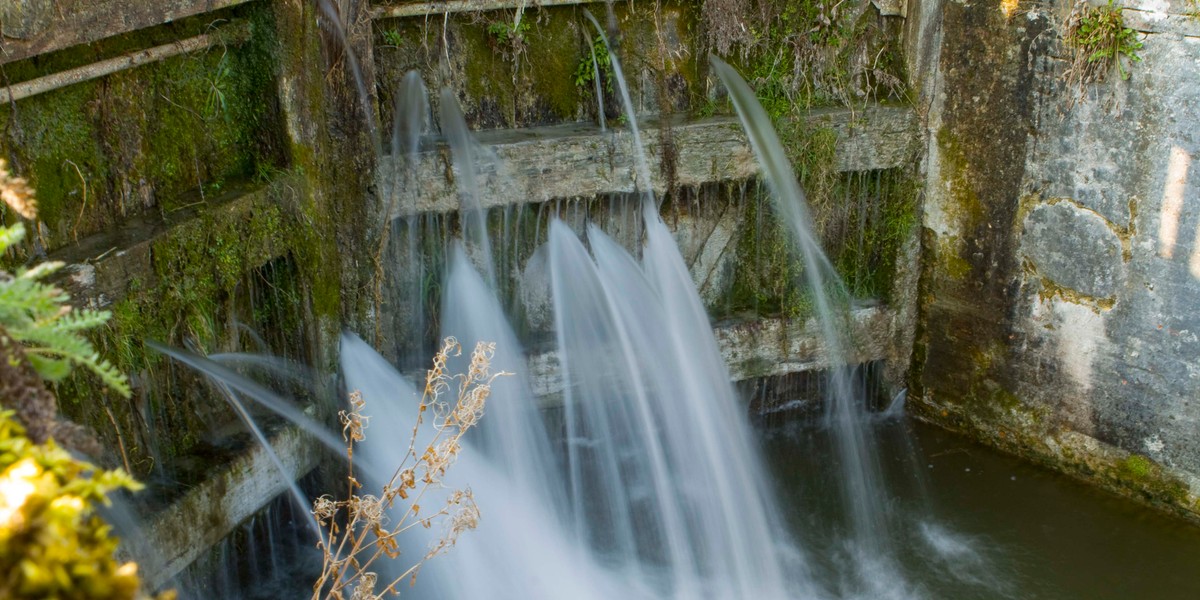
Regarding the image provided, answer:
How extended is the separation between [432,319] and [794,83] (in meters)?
2.58

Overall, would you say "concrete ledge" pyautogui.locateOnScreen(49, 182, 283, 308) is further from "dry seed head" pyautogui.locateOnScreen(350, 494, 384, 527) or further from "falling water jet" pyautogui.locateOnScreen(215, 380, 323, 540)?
"dry seed head" pyautogui.locateOnScreen(350, 494, 384, 527)

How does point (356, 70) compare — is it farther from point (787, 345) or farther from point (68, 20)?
point (787, 345)

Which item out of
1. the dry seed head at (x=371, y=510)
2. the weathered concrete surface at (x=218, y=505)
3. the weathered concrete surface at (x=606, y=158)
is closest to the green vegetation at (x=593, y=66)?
the weathered concrete surface at (x=606, y=158)

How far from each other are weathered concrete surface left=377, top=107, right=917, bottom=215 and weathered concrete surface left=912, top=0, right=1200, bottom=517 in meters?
Answer: 0.37

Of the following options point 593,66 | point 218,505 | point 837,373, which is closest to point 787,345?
point 837,373

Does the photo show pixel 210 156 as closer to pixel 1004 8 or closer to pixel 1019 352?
pixel 1004 8

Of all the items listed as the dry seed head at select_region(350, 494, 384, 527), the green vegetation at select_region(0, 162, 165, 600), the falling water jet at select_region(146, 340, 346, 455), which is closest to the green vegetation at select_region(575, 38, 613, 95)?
the falling water jet at select_region(146, 340, 346, 455)

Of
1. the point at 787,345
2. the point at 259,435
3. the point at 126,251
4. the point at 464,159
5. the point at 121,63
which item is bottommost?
the point at 787,345

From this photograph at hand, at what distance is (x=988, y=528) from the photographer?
6.09m

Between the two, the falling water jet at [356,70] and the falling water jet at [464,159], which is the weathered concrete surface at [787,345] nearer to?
the falling water jet at [464,159]

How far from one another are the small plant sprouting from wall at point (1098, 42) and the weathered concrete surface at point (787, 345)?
193cm

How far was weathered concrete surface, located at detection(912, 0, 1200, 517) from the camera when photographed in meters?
5.57

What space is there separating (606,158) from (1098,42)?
2.66 metres

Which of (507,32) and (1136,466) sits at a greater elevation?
(507,32)
